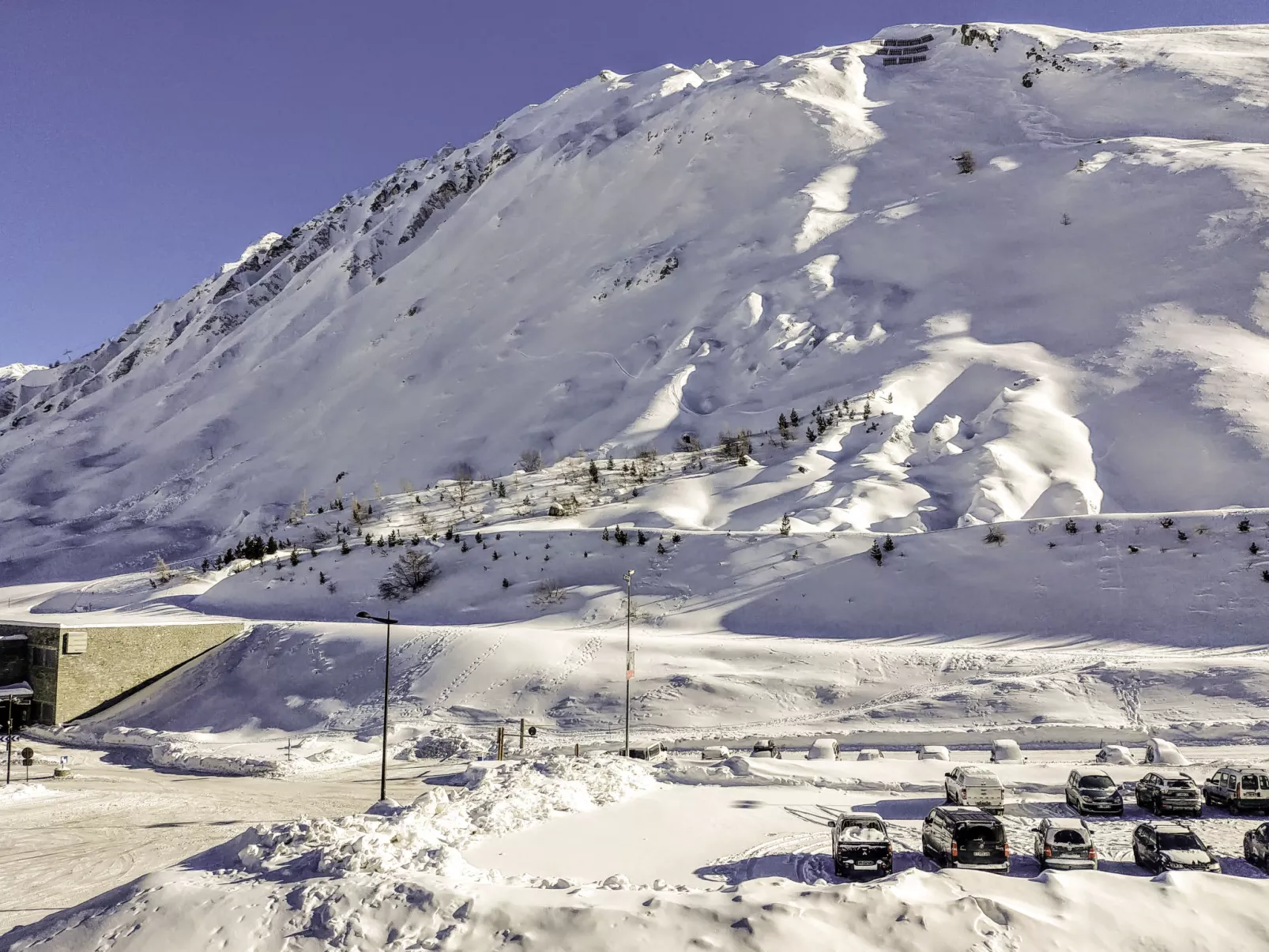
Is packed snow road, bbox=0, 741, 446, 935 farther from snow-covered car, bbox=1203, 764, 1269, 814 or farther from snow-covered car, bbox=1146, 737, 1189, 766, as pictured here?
snow-covered car, bbox=1146, 737, 1189, 766

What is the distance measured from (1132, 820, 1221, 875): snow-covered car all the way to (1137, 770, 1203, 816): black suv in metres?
4.41

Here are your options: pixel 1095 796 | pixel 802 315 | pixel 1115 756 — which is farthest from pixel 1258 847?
pixel 802 315

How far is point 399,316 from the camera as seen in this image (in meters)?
91.4

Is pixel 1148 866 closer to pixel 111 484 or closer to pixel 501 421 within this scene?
pixel 501 421

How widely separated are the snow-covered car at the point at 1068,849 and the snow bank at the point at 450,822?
930 cm

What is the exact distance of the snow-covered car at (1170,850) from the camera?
15414 mm

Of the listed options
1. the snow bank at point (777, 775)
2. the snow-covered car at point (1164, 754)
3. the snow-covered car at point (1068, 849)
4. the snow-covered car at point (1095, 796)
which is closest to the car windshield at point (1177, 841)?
the snow-covered car at point (1068, 849)

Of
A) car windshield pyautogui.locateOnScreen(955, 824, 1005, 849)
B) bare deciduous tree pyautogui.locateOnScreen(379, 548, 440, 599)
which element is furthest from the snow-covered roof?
bare deciduous tree pyautogui.locateOnScreen(379, 548, 440, 599)

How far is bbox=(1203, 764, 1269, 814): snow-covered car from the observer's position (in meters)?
20.3

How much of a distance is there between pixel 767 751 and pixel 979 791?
9555 millimetres

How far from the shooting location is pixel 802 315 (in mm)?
68812

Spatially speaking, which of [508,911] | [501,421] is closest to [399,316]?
[501,421]

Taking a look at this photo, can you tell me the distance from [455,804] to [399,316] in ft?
253

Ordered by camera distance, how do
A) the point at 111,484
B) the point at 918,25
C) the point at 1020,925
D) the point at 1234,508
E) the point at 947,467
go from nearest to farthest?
1. the point at 1020,925
2. the point at 1234,508
3. the point at 947,467
4. the point at 111,484
5. the point at 918,25
